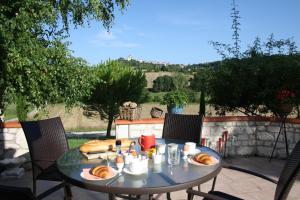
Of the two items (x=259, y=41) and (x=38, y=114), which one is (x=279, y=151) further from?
(x=38, y=114)

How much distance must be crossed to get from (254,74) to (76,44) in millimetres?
3126

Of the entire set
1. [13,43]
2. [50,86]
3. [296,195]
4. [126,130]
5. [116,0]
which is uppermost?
[116,0]

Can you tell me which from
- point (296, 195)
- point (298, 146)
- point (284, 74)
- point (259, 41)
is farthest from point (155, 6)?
point (298, 146)

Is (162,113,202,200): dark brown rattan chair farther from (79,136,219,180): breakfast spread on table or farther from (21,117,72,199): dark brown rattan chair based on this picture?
(21,117,72,199): dark brown rattan chair

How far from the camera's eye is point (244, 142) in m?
5.44

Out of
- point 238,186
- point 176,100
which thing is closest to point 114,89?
point 176,100

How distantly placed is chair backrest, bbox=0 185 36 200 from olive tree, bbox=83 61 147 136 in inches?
278

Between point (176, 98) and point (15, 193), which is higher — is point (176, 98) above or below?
above

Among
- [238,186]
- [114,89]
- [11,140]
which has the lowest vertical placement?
[238,186]

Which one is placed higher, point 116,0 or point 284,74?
point 116,0

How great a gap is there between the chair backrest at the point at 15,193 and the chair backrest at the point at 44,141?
166 centimetres

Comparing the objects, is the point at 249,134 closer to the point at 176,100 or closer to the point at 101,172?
the point at 176,100

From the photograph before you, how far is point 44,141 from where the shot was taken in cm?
304

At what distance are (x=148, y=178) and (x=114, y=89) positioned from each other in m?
6.59
